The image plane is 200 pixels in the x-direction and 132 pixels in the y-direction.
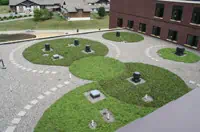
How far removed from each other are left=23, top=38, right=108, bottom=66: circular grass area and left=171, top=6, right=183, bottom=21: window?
11.5 m

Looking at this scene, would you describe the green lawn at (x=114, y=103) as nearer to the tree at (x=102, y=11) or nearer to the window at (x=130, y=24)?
the window at (x=130, y=24)

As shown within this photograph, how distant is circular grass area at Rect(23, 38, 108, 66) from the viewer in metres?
18.9

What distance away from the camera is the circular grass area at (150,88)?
12.7 m

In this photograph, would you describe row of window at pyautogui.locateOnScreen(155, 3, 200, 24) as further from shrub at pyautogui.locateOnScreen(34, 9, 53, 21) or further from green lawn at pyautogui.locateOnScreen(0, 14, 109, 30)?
shrub at pyautogui.locateOnScreen(34, 9, 53, 21)

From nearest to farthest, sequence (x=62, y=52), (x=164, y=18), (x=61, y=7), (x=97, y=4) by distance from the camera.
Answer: (x=62, y=52), (x=164, y=18), (x=61, y=7), (x=97, y=4)

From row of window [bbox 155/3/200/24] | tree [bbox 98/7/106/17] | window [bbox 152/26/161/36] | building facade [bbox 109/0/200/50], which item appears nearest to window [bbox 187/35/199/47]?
building facade [bbox 109/0/200/50]

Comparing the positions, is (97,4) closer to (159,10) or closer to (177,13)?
(159,10)

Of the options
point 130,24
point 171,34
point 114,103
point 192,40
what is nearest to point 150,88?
point 114,103

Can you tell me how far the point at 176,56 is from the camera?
21.2 meters

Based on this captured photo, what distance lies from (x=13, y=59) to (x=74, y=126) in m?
13.0

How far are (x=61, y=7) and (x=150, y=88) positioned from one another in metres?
70.7

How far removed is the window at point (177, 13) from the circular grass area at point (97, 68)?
12.9 m

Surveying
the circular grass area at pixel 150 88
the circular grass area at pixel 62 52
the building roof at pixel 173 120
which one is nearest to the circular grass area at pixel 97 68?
the circular grass area at pixel 150 88

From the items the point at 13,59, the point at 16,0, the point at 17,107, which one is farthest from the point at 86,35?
the point at 16,0
